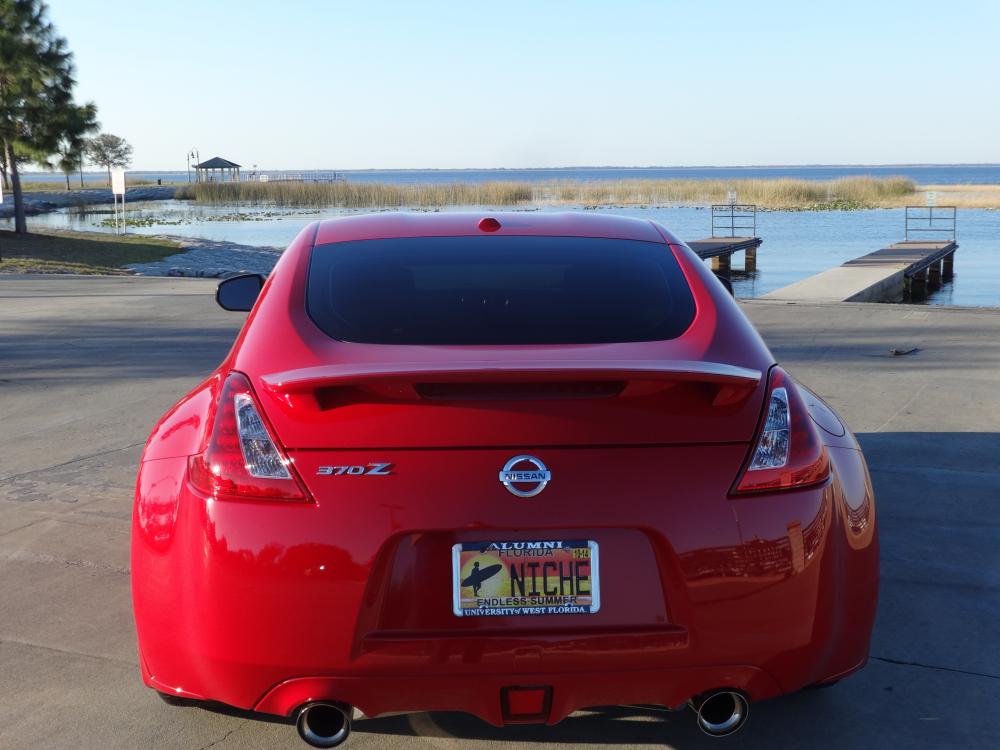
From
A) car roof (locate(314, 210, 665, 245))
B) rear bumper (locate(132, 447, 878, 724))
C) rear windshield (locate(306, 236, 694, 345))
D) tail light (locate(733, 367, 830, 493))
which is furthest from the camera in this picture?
car roof (locate(314, 210, 665, 245))

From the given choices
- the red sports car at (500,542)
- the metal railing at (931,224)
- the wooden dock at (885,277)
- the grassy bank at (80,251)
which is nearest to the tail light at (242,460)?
the red sports car at (500,542)

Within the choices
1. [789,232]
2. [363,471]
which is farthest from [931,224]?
[363,471]

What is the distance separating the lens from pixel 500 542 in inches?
97.6

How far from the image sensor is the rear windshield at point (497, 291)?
9.86 ft

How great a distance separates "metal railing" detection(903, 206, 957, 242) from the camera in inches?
1517

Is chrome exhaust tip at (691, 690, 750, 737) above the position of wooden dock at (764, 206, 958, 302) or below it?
above

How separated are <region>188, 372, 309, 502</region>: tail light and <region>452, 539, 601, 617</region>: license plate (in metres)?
0.41

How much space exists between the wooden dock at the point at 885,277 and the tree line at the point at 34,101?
25.0 m

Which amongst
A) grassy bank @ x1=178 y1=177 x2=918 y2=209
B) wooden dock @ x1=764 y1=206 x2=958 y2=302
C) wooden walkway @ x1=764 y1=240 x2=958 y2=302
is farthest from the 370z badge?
grassy bank @ x1=178 y1=177 x2=918 y2=209

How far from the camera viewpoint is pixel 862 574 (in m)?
2.84

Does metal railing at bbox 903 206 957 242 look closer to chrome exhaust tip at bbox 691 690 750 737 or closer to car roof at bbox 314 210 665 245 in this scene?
car roof at bbox 314 210 665 245

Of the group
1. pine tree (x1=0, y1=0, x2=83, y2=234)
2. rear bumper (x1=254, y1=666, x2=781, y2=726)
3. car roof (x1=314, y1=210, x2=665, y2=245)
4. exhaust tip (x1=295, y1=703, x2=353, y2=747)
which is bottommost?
exhaust tip (x1=295, y1=703, x2=353, y2=747)

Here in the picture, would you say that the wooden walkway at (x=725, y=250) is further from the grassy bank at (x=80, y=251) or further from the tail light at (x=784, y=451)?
the tail light at (x=784, y=451)

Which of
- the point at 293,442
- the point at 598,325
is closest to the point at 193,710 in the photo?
the point at 293,442
